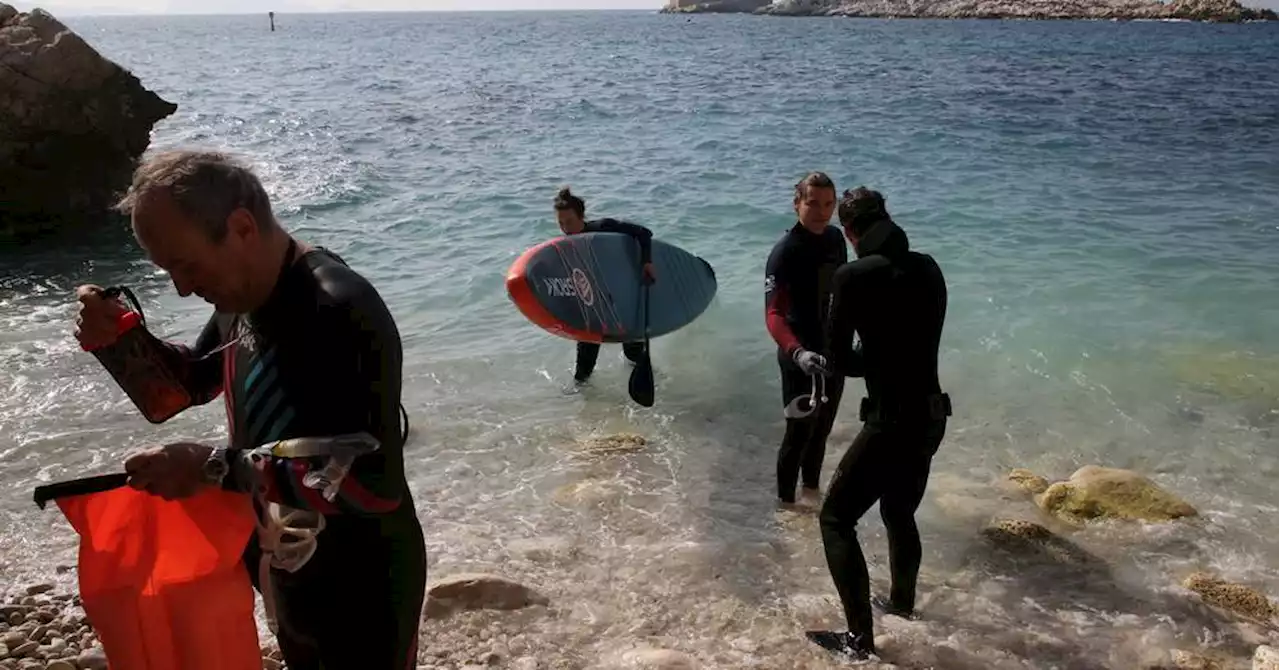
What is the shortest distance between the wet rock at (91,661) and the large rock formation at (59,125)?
1146 cm

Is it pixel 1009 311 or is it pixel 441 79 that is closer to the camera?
pixel 1009 311

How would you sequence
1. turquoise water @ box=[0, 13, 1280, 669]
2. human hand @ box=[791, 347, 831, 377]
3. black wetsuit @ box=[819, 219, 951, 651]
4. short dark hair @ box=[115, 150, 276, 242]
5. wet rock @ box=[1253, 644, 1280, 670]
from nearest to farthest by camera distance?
1. short dark hair @ box=[115, 150, 276, 242]
2. black wetsuit @ box=[819, 219, 951, 651]
3. wet rock @ box=[1253, 644, 1280, 670]
4. human hand @ box=[791, 347, 831, 377]
5. turquoise water @ box=[0, 13, 1280, 669]

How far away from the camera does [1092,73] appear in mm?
36969

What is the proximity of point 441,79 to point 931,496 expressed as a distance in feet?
123

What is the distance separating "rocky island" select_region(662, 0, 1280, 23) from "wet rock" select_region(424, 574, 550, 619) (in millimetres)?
103323

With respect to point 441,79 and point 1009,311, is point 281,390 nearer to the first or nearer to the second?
point 1009,311

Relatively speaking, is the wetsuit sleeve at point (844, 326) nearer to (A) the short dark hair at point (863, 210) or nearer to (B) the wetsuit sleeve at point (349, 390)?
(A) the short dark hair at point (863, 210)

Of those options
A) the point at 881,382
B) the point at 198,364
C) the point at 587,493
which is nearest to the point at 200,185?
the point at 198,364

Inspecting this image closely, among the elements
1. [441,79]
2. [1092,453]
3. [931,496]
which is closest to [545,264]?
[931,496]

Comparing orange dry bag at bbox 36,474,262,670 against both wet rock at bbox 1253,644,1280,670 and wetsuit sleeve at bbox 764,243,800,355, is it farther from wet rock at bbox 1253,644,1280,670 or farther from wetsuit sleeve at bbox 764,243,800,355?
wet rock at bbox 1253,644,1280,670

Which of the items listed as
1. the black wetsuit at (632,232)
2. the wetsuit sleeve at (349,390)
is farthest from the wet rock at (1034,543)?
the wetsuit sleeve at (349,390)

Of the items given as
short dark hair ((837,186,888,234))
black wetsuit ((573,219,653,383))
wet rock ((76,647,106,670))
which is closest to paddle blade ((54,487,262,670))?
wet rock ((76,647,106,670))

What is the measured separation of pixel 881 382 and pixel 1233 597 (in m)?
2.44

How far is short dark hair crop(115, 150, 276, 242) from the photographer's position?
6.52 ft
